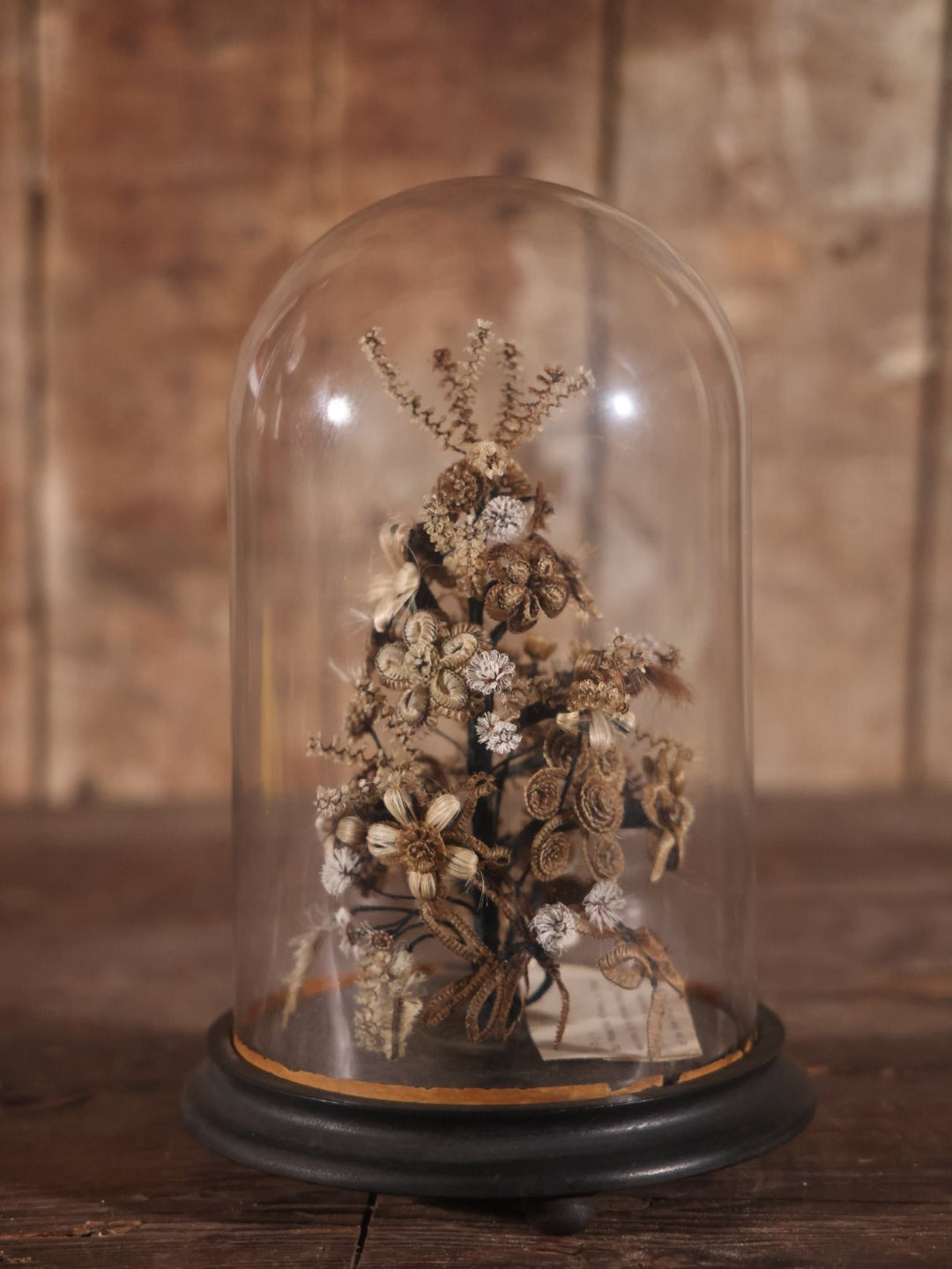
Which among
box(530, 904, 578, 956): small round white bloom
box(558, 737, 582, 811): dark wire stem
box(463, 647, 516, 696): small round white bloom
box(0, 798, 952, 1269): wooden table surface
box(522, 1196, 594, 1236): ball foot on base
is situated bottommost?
box(0, 798, 952, 1269): wooden table surface

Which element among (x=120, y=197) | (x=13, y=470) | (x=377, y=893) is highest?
(x=120, y=197)

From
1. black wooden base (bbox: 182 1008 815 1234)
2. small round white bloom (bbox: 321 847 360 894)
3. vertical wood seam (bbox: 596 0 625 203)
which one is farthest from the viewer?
vertical wood seam (bbox: 596 0 625 203)

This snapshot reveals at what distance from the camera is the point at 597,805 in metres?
0.74

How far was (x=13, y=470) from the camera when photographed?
5.90ft

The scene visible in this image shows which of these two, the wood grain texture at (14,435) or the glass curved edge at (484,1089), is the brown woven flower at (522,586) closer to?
the glass curved edge at (484,1089)

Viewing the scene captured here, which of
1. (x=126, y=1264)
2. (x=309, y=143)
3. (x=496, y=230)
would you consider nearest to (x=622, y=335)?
(x=496, y=230)

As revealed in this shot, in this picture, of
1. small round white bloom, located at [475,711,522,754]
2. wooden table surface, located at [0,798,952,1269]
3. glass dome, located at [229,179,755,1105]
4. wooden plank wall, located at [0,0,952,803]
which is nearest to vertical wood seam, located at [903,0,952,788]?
wooden plank wall, located at [0,0,952,803]

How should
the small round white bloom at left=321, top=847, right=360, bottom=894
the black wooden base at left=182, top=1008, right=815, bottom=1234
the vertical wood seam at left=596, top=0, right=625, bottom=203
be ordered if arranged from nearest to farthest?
1. the black wooden base at left=182, top=1008, right=815, bottom=1234
2. the small round white bloom at left=321, top=847, right=360, bottom=894
3. the vertical wood seam at left=596, top=0, right=625, bottom=203

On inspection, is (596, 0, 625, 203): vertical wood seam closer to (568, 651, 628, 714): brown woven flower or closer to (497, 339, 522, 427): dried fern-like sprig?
(497, 339, 522, 427): dried fern-like sprig

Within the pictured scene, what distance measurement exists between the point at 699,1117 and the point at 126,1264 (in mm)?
284

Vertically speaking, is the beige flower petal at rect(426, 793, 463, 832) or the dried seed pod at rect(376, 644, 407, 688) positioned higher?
the dried seed pod at rect(376, 644, 407, 688)

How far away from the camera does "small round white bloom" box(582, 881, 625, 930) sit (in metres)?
0.74

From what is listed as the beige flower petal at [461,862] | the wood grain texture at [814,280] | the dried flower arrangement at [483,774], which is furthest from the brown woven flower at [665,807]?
the wood grain texture at [814,280]

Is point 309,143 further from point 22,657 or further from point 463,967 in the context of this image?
point 463,967
